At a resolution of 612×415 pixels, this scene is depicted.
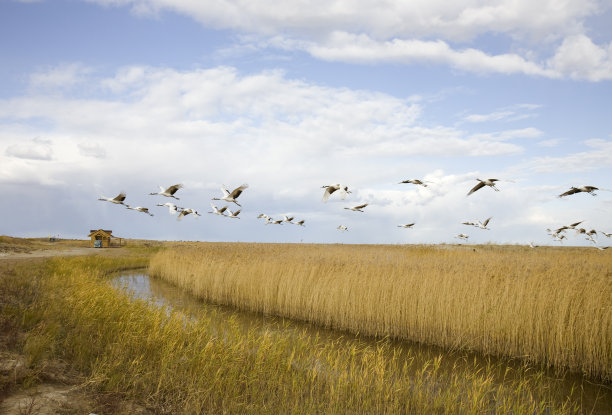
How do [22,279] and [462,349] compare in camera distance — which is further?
[22,279]

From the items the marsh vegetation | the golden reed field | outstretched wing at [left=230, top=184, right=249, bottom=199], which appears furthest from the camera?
outstretched wing at [left=230, top=184, right=249, bottom=199]

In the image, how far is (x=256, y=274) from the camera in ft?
51.8

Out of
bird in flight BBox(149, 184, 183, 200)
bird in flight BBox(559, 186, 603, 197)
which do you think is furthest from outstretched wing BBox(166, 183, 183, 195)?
bird in flight BBox(559, 186, 603, 197)

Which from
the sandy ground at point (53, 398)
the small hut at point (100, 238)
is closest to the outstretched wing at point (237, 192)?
the sandy ground at point (53, 398)

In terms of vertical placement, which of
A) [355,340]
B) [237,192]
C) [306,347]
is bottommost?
[355,340]

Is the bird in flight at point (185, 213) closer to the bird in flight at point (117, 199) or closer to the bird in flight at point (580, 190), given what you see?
the bird in flight at point (117, 199)

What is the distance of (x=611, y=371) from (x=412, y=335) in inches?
170

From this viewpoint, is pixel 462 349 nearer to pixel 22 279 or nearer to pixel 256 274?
pixel 256 274

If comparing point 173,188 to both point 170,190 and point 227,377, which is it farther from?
point 227,377

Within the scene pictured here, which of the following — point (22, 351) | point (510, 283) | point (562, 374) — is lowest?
point (562, 374)

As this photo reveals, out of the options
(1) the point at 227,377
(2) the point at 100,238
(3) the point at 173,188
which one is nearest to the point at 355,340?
(1) the point at 227,377

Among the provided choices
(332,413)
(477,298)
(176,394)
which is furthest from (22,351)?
(477,298)

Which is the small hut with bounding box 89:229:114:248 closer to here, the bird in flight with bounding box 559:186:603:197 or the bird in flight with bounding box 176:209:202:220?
the bird in flight with bounding box 176:209:202:220

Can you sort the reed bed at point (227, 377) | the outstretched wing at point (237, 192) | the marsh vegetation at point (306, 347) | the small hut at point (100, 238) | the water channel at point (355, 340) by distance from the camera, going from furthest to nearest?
the small hut at point (100, 238), the outstretched wing at point (237, 192), the water channel at point (355, 340), the marsh vegetation at point (306, 347), the reed bed at point (227, 377)
